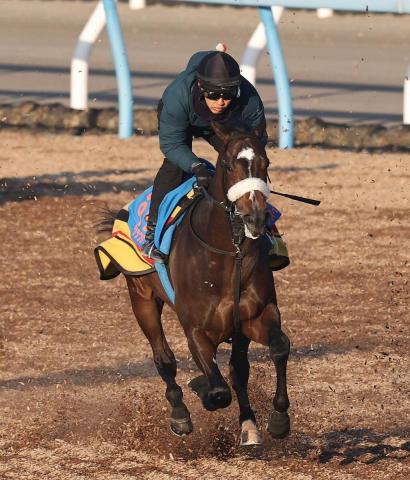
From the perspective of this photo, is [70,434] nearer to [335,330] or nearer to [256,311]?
[256,311]

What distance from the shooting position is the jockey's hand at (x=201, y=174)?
6.82m

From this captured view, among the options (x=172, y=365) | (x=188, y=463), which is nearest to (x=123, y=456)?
(x=188, y=463)

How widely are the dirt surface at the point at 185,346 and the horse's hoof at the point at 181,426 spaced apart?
100 mm

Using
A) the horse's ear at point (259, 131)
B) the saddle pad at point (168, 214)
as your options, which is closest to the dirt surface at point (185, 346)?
the saddle pad at point (168, 214)

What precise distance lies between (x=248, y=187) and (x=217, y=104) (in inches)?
33.1

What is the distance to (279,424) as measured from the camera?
690 centimetres

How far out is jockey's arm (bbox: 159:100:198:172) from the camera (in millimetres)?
7148

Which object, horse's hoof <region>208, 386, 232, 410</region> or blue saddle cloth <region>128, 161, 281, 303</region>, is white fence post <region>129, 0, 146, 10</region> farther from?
horse's hoof <region>208, 386, 232, 410</region>

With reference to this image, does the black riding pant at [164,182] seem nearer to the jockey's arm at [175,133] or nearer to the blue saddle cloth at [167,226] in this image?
the blue saddle cloth at [167,226]

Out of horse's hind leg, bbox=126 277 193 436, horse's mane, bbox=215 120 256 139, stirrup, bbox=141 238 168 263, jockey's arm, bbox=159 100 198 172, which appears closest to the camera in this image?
horse's mane, bbox=215 120 256 139

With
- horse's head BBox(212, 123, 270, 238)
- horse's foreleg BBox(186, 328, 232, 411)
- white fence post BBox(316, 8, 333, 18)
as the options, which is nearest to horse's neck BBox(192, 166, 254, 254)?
horse's head BBox(212, 123, 270, 238)

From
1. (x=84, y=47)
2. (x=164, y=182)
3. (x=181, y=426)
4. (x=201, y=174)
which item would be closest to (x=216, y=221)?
(x=201, y=174)

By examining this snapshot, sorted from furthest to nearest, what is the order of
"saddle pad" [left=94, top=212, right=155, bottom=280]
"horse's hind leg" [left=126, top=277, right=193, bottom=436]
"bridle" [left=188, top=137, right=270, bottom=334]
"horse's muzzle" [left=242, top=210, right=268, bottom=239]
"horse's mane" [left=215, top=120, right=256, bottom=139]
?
1. "horse's hind leg" [left=126, top=277, right=193, bottom=436]
2. "saddle pad" [left=94, top=212, right=155, bottom=280]
3. "bridle" [left=188, top=137, right=270, bottom=334]
4. "horse's mane" [left=215, top=120, right=256, bottom=139]
5. "horse's muzzle" [left=242, top=210, right=268, bottom=239]

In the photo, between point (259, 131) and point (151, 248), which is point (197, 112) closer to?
point (259, 131)
